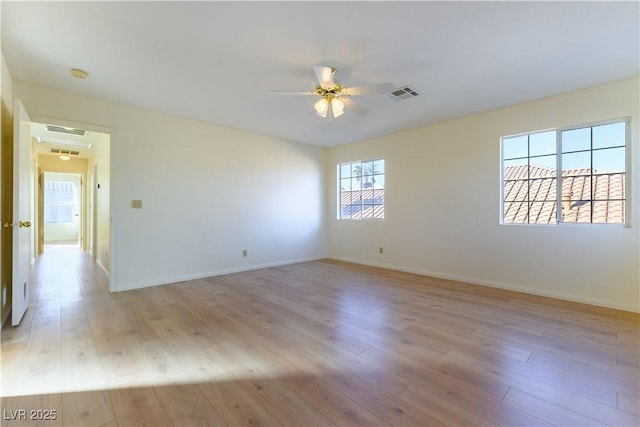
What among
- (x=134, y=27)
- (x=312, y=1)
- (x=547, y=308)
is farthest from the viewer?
(x=547, y=308)

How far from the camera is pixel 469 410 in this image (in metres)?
1.51

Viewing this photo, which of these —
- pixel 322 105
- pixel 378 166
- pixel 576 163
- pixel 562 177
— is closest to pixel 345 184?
pixel 378 166

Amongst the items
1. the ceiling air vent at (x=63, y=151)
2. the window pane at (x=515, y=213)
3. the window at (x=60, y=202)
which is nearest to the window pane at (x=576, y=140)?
the window pane at (x=515, y=213)

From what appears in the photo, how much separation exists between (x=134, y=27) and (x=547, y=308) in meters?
4.89

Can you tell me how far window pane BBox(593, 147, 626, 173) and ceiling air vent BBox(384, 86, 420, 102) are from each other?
2.29 metres

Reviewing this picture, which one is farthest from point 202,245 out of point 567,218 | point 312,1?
point 567,218

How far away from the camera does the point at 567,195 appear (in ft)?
11.3

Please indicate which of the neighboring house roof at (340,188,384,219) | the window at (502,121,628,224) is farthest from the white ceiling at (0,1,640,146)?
the neighboring house roof at (340,188,384,219)

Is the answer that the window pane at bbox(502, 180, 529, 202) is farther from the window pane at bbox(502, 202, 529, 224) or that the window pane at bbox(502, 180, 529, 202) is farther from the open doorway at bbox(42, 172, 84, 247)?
the open doorway at bbox(42, 172, 84, 247)

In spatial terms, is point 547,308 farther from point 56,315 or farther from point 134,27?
point 56,315

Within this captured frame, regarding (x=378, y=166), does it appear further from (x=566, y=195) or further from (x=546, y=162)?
(x=566, y=195)

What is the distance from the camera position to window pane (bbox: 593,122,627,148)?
3.12 meters

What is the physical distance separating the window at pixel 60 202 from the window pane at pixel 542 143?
518 inches

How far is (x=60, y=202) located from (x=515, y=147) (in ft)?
43.9
